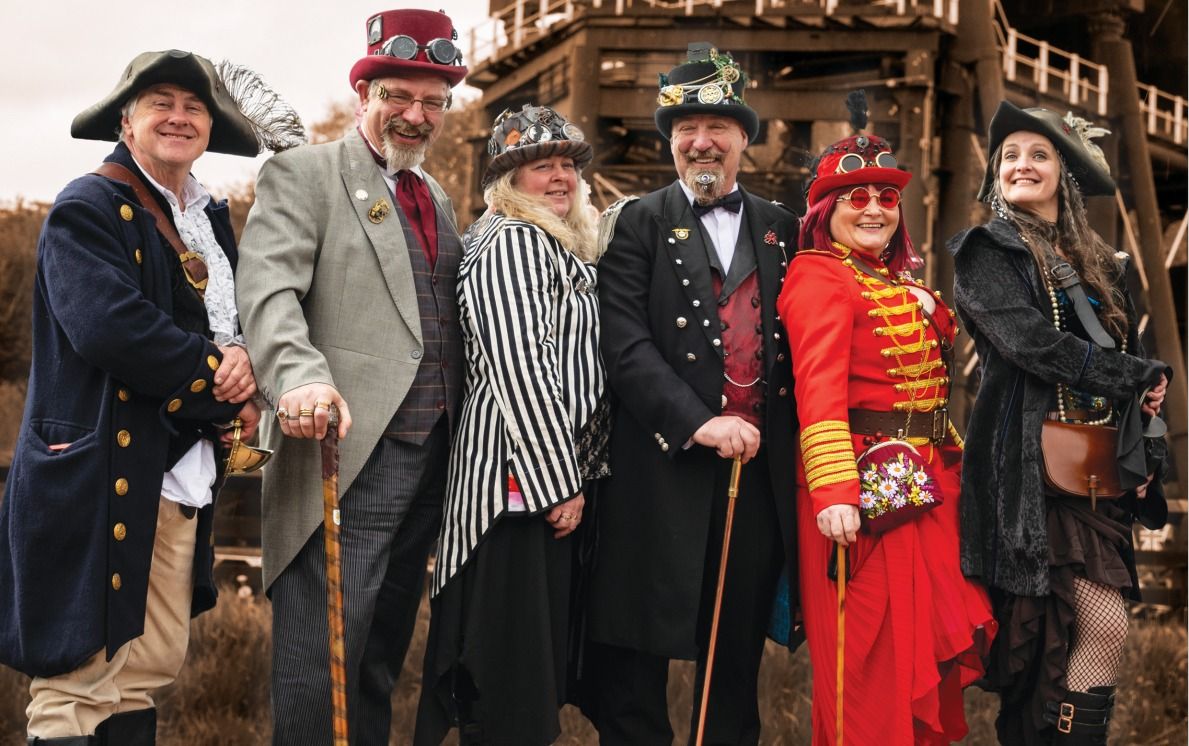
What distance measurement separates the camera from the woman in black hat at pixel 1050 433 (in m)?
3.62

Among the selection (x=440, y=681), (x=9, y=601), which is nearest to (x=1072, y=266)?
(x=440, y=681)

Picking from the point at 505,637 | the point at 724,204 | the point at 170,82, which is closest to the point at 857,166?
the point at 724,204

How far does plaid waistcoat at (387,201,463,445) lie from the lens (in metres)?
3.51

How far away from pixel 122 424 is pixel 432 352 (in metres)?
0.85

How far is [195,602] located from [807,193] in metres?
2.20

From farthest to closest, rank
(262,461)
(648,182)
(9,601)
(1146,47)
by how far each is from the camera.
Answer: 1. (648,182)
2. (1146,47)
3. (262,461)
4. (9,601)

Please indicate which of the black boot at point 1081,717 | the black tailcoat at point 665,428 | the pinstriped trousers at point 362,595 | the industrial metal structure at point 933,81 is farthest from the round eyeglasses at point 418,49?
the industrial metal structure at point 933,81

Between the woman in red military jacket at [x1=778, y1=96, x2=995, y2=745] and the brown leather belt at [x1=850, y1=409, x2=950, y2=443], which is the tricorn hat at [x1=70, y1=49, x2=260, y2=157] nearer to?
the woman in red military jacket at [x1=778, y1=96, x2=995, y2=745]

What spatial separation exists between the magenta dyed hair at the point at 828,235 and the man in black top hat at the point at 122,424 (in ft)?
5.60

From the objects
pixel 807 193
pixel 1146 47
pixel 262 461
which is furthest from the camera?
pixel 1146 47

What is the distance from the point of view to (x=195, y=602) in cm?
347

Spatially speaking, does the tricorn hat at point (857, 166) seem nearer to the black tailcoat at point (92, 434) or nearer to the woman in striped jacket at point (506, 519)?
the woman in striped jacket at point (506, 519)

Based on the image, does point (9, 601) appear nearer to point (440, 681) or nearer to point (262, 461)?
point (262, 461)

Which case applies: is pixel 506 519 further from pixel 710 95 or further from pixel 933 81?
pixel 933 81
